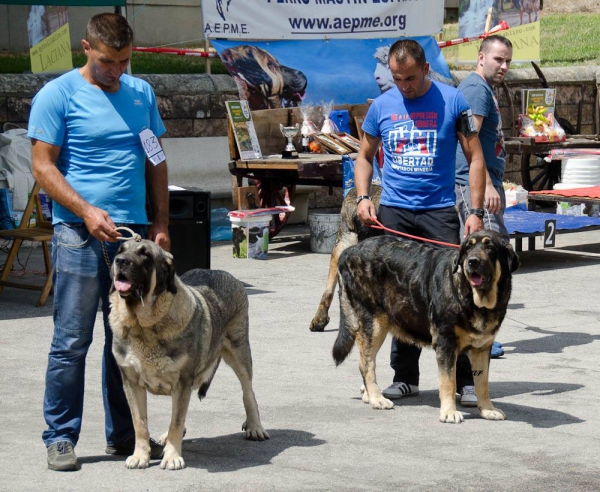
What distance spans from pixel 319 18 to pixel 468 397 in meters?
9.13

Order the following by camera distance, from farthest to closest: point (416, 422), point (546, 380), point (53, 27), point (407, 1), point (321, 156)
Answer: point (407, 1) < point (321, 156) < point (53, 27) < point (546, 380) < point (416, 422)

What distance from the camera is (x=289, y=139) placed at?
13594 mm

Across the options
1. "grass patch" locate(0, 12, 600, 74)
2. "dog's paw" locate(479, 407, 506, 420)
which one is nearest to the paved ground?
"dog's paw" locate(479, 407, 506, 420)

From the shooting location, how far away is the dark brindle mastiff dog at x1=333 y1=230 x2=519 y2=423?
603 cm

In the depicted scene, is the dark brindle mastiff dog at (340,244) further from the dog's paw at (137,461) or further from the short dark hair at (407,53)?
the dog's paw at (137,461)

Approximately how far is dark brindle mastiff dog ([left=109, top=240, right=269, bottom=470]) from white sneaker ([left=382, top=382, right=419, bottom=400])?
1.58 m

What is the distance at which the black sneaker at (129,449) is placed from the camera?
548cm

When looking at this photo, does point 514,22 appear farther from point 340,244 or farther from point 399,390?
point 399,390

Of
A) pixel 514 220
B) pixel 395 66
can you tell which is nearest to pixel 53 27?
pixel 514 220

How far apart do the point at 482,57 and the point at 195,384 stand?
340 cm

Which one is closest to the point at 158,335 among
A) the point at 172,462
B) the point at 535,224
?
the point at 172,462

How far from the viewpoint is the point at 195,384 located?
5328mm

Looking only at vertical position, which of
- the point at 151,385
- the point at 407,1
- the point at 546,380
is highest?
the point at 407,1

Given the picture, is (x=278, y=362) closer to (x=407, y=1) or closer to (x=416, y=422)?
(x=416, y=422)
